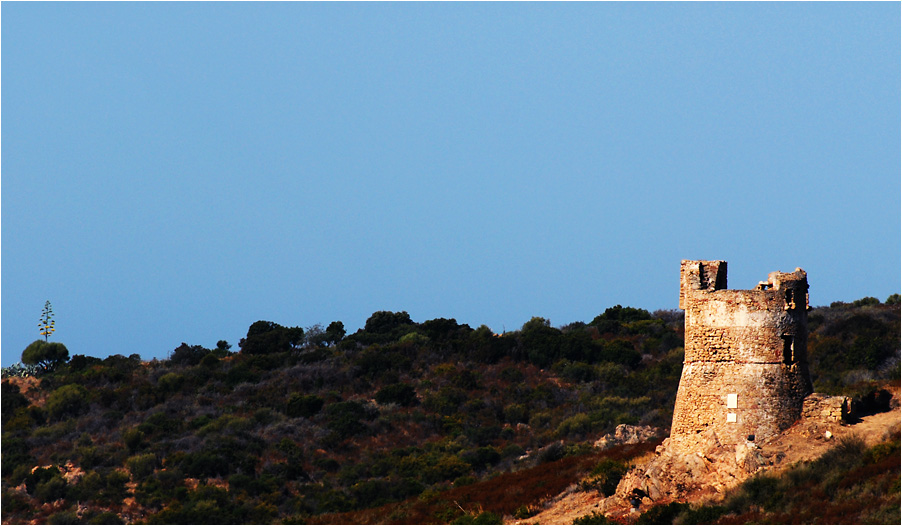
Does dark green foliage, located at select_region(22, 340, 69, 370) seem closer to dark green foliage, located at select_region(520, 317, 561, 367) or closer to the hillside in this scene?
the hillside

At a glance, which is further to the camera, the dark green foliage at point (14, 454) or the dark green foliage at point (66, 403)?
the dark green foliage at point (66, 403)

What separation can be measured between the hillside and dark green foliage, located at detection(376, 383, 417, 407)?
7.0 inches

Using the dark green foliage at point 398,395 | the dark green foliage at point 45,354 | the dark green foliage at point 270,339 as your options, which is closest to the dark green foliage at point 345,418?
the dark green foliage at point 398,395

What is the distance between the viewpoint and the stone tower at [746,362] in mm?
32531

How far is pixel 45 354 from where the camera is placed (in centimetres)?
9656

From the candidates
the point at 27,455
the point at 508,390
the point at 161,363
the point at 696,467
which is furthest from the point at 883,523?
the point at 161,363

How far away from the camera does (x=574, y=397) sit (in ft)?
241

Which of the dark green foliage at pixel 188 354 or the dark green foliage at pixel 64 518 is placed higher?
the dark green foliage at pixel 188 354

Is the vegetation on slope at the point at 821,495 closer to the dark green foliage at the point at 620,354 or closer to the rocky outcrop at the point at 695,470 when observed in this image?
the rocky outcrop at the point at 695,470

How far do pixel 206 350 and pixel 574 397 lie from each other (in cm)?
4042

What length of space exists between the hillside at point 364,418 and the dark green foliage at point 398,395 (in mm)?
179

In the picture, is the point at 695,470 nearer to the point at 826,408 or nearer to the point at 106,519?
the point at 826,408

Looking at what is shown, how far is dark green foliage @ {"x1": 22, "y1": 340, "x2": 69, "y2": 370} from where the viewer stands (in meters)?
96.1

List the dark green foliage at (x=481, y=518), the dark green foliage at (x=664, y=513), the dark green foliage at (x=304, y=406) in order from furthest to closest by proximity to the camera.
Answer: the dark green foliage at (x=304, y=406) → the dark green foliage at (x=481, y=518) → the dark green foliage at (x=664, y=513)
